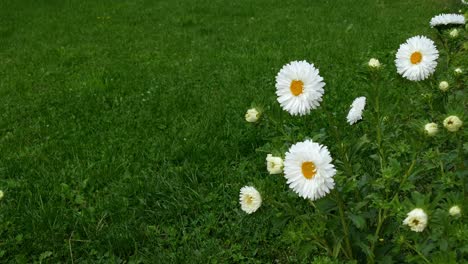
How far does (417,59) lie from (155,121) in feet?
7.35

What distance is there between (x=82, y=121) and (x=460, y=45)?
252cm

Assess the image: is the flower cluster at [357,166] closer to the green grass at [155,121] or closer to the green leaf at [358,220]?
the green leaf at [358,220]

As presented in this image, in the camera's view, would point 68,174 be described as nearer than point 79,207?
No

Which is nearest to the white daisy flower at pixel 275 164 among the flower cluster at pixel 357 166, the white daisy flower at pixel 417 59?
the flower cluster at pixel 357 166

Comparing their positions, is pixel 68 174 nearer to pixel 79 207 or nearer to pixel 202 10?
pixel 79 207

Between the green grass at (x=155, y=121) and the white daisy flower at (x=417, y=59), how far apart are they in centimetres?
43

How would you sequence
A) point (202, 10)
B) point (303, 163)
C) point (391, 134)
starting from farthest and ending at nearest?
1. point (202, 10)
2. point (391, 134)
3. point (303, 163)

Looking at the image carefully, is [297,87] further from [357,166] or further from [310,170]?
[357,166]

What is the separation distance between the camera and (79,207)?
8.81 ft

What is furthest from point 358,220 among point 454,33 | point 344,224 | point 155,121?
point 155,121

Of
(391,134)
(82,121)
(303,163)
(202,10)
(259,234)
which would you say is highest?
(303,163)

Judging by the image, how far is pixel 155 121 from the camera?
3.62 metres

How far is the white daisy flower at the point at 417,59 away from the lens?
65.0 inches

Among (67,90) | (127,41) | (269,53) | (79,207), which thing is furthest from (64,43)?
(79,207)
